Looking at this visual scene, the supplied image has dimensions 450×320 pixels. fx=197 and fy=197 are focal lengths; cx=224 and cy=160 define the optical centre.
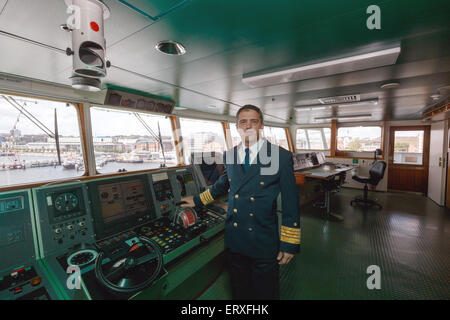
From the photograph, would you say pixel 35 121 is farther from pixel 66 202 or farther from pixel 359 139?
pixel 359 139

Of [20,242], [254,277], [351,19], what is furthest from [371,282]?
[20,242]

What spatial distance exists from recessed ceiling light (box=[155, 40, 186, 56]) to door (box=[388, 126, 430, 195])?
8277 mm

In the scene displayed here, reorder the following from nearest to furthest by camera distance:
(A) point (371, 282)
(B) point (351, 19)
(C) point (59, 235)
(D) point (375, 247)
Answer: (C) point (59, 235), (B) point (351, 19), (A) point (371, 282), (D) point (375, 247)

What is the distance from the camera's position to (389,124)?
7055 millimetres

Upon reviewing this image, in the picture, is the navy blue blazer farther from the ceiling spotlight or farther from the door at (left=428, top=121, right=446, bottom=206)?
the door at (left=428, top=121, right=446, bottom=206)

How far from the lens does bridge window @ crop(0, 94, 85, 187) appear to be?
2.60 metres

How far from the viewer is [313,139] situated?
890 centimetres

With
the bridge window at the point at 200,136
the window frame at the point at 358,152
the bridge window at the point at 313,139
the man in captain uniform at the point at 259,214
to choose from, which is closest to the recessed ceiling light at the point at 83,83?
the man in captain uniform at the point at 259,214

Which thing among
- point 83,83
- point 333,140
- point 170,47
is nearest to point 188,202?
point 83,83

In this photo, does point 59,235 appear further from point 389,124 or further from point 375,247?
point 389,124

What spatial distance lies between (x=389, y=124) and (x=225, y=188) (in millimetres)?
8116

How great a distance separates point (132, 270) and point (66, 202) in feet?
2.09

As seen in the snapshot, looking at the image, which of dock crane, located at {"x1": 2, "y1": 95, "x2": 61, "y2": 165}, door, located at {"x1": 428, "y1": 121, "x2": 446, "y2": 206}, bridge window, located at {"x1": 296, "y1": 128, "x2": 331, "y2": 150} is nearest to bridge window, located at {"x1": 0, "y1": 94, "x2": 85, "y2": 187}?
dock crane, located at {"x1": 2, "y1": 95, "x2": 61, "y2": 165}

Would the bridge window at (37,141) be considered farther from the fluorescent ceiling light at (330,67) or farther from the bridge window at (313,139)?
the bridge window at (313,139)
